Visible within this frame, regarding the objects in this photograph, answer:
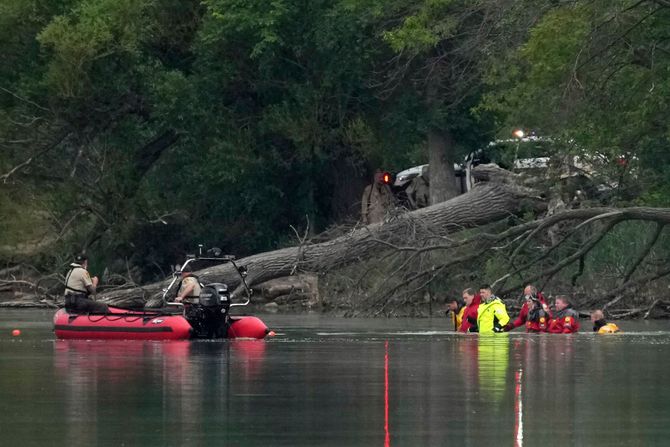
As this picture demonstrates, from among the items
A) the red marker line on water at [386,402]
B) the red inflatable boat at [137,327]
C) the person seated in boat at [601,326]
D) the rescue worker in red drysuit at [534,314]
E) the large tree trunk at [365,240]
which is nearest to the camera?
the red marker line on water at [386,402]

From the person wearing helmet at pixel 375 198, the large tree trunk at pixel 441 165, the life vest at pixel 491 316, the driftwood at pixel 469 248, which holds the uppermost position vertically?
the large tree trunk at pixel 441 165

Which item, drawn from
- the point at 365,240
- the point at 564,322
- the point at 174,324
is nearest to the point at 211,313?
the point at 174,324

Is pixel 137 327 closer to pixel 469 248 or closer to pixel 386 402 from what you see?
pixel 469 248

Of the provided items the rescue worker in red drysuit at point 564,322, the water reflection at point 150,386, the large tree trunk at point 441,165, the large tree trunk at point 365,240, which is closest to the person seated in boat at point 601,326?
the rescue worker in red drysuit at point 564,322

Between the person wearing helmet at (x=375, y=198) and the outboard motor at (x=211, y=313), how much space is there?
17882mm

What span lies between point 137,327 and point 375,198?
69.2 feet

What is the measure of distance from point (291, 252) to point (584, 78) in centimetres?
888

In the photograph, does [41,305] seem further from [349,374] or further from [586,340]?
[349,374]

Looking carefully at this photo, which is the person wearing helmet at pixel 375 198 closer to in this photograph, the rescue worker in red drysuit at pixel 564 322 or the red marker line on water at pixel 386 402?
the rescue worker in red drysuit at pixel 564 322

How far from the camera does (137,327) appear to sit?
30.0 meters

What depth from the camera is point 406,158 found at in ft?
173

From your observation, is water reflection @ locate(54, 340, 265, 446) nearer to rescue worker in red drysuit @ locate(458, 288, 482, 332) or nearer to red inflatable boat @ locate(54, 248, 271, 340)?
red inflatable boat @ locate(54, 248, 271, 340)

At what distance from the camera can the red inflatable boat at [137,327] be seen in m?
29.9

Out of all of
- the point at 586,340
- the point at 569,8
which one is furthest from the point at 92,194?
the point at 586,340
